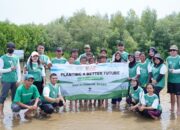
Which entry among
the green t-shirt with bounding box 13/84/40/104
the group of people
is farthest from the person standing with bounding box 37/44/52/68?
the green t-shirt with bounding box 13/84/40/104

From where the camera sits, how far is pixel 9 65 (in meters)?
8.62

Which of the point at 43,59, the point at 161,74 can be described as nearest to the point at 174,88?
the point at 161,74

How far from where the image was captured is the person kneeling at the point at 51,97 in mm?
8562

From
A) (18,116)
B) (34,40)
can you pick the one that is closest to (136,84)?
(18,116)

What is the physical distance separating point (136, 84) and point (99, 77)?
1267 mm

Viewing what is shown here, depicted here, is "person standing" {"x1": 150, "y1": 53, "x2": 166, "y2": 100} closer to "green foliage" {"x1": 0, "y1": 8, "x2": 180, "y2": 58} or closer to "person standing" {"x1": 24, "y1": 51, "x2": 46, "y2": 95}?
"person standing" {"x1": 24, "y1": 51, "x2": 46, "y2": 95}

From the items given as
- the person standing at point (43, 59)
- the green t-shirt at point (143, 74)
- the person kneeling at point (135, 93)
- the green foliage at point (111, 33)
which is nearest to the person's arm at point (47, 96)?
the person standing at point (43, 59)

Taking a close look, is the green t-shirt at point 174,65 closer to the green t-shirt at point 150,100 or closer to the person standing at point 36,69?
the green t-shirt at point 150,100

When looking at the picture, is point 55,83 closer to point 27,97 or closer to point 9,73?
point 27,97

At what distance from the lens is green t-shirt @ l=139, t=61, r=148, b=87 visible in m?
9.34

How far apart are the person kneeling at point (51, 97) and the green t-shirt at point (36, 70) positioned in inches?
15.3

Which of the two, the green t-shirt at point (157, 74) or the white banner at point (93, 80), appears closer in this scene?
the green t-shirt at point (157, 74)

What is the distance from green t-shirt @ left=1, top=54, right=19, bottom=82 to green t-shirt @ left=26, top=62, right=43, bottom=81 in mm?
372

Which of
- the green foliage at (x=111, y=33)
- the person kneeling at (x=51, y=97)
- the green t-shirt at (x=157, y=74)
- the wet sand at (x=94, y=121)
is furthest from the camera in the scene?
the green foliage at (x=111, y=33)
